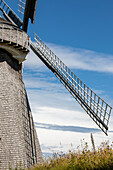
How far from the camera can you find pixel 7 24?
1655 cm

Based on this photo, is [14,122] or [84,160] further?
[14,122]

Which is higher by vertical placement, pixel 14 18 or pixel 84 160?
pixel 14 18

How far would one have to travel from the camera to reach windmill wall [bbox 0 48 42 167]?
1433 centimetres

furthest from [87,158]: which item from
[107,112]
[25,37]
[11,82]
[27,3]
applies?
[27,3]

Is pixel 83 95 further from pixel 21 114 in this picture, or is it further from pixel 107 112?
pixel 21 114

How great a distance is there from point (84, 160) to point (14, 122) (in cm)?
726

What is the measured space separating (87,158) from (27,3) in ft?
41.2

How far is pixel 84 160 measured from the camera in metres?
9.11

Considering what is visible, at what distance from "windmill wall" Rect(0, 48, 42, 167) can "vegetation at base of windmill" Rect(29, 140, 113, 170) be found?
3486mm

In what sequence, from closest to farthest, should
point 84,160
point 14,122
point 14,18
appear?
point 84,160 < point 14,122 < point 14,18

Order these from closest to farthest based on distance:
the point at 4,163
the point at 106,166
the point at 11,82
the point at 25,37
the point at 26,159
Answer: the point at 106,166, the point at 4,163, the point at 26,159, the point at 11,82, the point at 25,37

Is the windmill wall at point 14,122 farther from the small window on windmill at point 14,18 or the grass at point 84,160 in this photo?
the small window on windmill at point 14,18

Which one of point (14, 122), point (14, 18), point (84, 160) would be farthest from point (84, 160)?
point (14, 18)

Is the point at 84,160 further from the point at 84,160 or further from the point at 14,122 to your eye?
the point at 14,122
